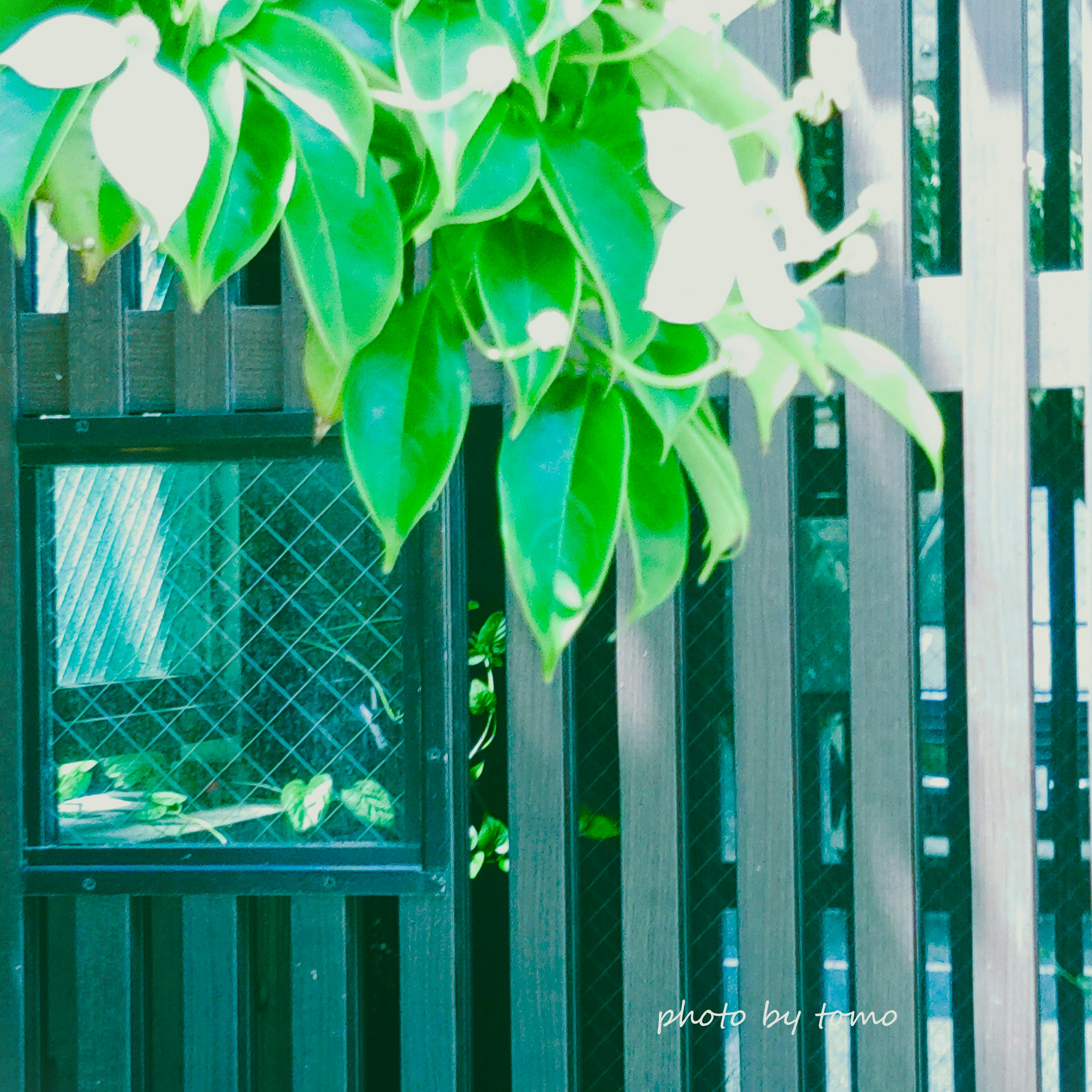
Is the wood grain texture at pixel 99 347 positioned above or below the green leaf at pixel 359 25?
above

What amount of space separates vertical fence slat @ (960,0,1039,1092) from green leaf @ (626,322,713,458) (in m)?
1.10

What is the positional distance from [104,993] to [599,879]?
0.78 meters

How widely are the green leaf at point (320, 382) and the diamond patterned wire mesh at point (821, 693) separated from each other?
3.59 feet

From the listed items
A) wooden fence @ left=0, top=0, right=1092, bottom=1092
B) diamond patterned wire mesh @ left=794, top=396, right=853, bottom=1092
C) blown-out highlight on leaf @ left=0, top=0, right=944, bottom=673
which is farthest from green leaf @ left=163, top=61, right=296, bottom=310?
diamond patterned wire mesh @ left=794, top=396, right=853, bottom=1092

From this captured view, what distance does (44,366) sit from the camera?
1.68m

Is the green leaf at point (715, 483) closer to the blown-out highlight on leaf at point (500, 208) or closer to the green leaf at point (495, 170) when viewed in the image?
the blown-out highlight on leaf at point (500, 208)

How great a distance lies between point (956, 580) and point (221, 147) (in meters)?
1.76

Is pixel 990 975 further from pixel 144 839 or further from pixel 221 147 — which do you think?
pixel 221 147

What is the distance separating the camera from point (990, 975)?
1.50 m

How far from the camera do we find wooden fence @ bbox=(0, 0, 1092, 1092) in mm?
1496

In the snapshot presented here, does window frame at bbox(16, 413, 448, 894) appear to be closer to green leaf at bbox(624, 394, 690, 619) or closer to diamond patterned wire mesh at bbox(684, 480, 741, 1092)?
diamond patterned wire mesh at bbox(684, 480, 741, 1092)

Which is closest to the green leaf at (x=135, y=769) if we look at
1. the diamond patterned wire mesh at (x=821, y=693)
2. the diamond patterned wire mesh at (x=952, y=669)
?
the diamond patterned wire mesh at (x=821, y=693)

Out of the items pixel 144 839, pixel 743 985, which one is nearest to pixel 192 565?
pixel 144 839

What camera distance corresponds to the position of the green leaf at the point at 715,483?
56 cm
